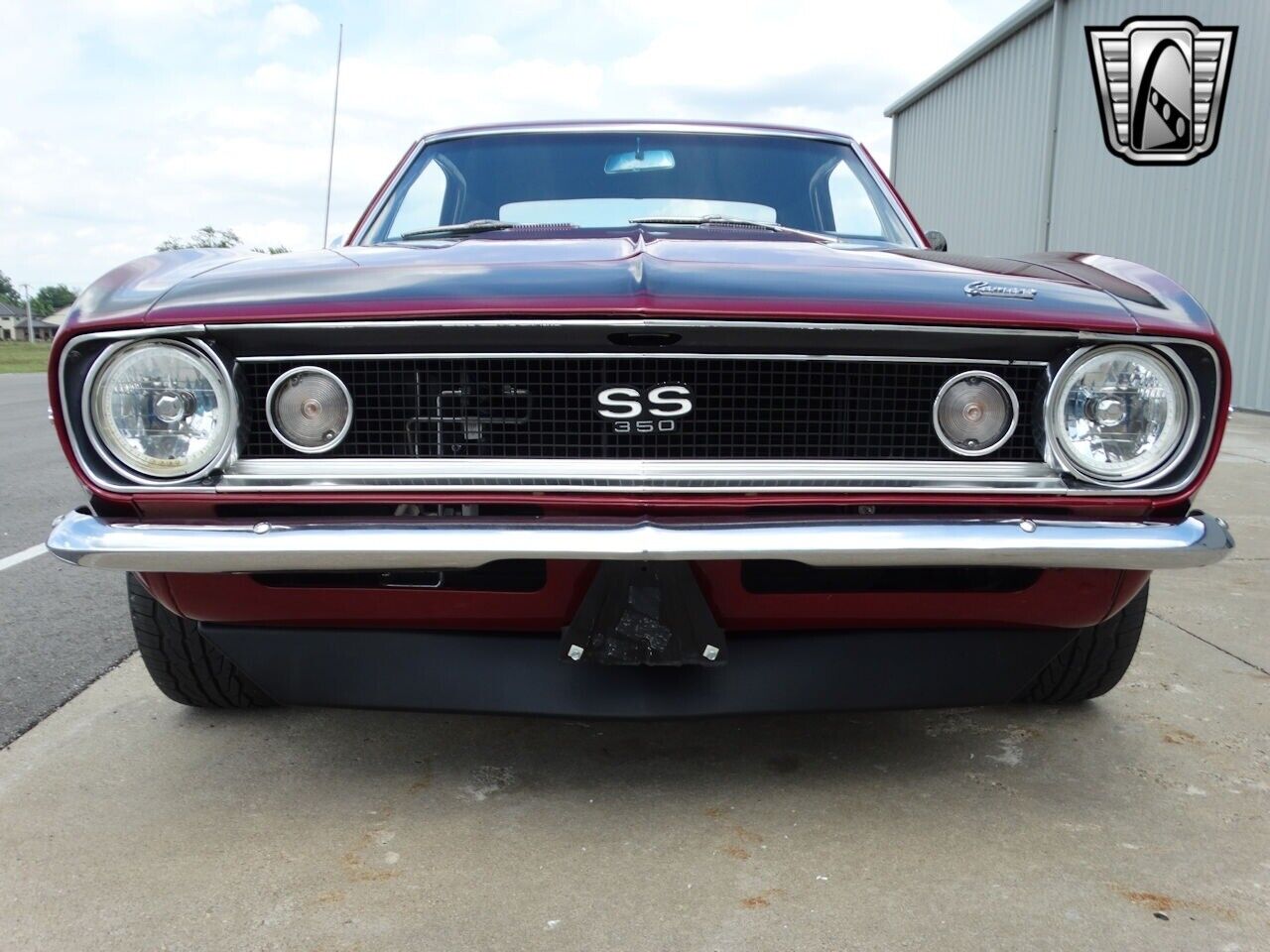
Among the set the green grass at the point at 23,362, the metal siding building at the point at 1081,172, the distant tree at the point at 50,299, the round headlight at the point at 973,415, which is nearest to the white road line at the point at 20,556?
the round headlight at the point at 973,415

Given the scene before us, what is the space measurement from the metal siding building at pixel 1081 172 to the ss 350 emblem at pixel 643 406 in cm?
969

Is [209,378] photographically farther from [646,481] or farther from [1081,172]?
[1081,172]

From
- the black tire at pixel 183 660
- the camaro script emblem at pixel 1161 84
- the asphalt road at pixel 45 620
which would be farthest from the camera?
the camaro script emblem at pixel 1161 84

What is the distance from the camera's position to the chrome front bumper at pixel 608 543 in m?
1.62

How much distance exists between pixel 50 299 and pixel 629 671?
118821mm

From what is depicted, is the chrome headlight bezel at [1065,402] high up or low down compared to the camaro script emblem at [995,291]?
down

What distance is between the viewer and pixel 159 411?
1.74 meters

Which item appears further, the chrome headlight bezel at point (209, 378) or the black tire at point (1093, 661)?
the black tire at point (1093, 661)

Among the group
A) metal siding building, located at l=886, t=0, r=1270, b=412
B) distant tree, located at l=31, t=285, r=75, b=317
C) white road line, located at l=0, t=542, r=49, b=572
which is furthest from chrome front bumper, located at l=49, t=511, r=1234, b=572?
distant tree, located at l=31, t=285, r=75, b=317

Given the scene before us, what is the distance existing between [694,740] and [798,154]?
1.79 meters

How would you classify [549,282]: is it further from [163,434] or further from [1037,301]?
[1037,301]

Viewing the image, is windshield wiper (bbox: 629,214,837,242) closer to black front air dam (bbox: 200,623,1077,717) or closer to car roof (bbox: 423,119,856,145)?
car roof (bbox: 423,119,856,145)

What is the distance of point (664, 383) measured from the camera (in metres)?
1.73

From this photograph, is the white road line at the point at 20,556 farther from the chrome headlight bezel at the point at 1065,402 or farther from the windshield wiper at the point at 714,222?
the chrome headlight bezel at the point at 1065,402
